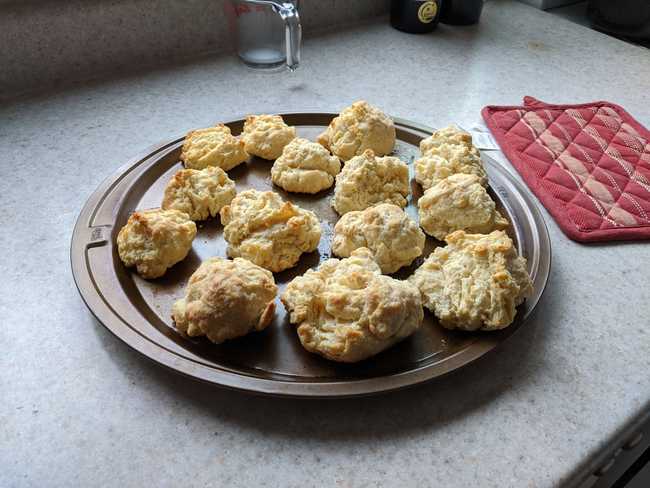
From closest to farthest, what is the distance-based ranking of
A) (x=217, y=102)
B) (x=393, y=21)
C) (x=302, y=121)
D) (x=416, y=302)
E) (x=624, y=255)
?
(x=416, y=302) → (x=624, y=255) → (x=302, y=121) → (x=217, y=102) → (x=393, y=21)

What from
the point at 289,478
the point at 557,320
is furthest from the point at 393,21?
the point at 289,478

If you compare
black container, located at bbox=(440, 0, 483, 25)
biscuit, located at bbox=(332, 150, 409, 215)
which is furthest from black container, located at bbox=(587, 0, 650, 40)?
biscuit, located at bbox=(332, 150, 409, 215)

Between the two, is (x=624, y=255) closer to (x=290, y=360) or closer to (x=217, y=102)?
(x=290, y=360)

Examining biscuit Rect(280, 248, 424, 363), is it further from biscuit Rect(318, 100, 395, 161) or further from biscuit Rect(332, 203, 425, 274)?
biscuit Rect(318, 100, 395, 161)

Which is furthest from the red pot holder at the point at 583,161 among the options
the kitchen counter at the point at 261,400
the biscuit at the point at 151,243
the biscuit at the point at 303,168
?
the biscuit at the point at 151,243

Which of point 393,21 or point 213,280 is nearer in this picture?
point 213,280

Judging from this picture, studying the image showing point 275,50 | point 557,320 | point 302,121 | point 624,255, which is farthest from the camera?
point 275,50
